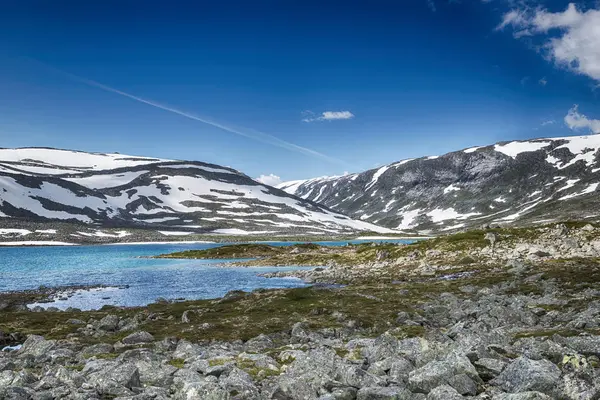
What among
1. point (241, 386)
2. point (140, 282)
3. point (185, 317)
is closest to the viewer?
point (241, 386)

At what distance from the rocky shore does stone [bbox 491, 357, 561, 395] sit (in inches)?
1.5

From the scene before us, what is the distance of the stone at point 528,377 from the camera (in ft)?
38.9

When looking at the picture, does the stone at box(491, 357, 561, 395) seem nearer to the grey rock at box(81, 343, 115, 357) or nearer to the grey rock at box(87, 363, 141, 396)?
the grey rock at box(87, 363, 141, 396)

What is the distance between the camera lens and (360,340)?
968 inches

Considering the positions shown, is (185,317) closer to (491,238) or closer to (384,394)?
(384,394)

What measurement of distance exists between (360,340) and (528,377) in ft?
42.9

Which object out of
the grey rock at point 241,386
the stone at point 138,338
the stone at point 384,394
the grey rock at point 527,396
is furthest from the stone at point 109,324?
the grey rock at point 527,396

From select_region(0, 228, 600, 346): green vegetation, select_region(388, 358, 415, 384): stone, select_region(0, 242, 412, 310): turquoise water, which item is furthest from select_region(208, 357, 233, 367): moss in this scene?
select_region(0, 242, 412, 310): turquoise water

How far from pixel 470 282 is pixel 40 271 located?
302ft

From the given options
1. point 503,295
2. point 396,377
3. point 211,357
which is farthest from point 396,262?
point 396,377

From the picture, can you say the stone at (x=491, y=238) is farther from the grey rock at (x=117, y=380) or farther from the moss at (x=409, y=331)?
the grey rock at (x=117, y=380)

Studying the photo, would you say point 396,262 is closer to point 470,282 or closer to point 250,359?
point 470,282

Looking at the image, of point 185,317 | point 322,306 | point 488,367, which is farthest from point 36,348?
point 322,306

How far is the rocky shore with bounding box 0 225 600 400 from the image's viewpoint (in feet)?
42.9
